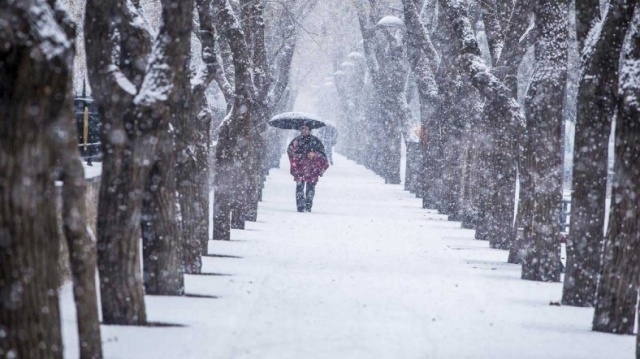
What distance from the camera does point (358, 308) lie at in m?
12.2

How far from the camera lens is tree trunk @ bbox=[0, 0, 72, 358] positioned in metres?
6.38

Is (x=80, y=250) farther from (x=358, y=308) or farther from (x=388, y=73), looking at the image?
(x=388, y=73)

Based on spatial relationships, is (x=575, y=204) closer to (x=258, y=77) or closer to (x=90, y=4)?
(x=90, y=4)

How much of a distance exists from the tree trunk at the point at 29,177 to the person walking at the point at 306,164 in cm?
2176

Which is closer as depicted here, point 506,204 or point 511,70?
point 511,70

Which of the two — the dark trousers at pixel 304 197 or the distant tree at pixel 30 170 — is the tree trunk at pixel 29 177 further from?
the dark trousers at pixel 304 197

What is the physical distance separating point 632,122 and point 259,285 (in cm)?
491

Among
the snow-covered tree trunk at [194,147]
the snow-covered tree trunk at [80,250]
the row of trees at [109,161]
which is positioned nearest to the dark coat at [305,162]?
the row of trees at [109,161]

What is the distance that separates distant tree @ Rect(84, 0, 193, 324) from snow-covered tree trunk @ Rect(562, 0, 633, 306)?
3.76 m

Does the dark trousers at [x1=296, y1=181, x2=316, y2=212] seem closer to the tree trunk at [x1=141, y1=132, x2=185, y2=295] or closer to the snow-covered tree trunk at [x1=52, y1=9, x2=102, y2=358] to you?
the tree trunk at [x1=141, y1=132, x2=185, y2=295]

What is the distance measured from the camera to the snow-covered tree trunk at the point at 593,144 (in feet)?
38.3

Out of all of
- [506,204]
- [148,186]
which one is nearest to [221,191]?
[506,204]

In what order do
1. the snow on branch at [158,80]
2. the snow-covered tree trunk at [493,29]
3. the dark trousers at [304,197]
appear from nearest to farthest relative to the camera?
the snow on branch at [158,80], the snow-covered tree trunk at [493,29], the dark trousers at [304,197]

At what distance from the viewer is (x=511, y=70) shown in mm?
18250
